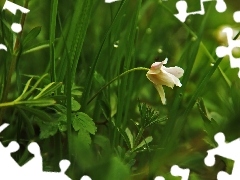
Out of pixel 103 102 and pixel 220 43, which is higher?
pixel 220 43

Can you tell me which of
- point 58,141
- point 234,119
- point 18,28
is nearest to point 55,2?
point 18,28

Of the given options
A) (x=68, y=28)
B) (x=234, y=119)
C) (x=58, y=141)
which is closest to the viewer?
(x=234, y=119)

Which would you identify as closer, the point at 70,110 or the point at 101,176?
the point at 101,176

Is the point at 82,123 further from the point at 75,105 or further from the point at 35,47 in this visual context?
the point at 35,47

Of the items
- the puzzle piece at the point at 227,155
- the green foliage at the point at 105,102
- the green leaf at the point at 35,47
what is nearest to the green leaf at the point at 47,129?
the green foliage at the point at 105,102

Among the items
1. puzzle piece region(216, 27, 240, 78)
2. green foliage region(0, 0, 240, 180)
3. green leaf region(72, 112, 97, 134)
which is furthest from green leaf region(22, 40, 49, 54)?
puzzle piece region(216, 27, 240, 78)

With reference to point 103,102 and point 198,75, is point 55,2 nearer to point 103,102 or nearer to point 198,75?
point 103,102

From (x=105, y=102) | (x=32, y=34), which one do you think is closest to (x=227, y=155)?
(x=105, y=102)

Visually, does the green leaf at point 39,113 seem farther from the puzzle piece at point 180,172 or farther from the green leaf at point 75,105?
the puzzle piece at point 180,172

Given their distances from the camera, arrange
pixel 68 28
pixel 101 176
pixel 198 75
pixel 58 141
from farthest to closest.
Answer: pixel 198 75, pixel 68 28, pixel 58 141, pixel 101 176
